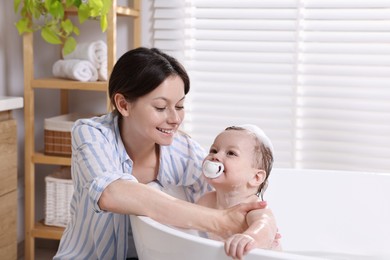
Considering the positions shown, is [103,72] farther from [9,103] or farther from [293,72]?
[293,72]

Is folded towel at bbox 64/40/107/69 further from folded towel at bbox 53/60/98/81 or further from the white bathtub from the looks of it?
the white bathtub

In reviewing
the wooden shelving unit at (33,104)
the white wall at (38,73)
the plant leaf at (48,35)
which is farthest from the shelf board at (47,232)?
the plant leaf at (48,35)

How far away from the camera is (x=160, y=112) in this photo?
1.82 m

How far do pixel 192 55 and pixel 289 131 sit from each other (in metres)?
Result: 0.55

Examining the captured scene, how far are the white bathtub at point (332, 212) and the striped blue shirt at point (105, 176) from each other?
0.43 meters

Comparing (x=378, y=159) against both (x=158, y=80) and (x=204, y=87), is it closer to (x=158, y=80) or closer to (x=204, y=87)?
(x=204, y=87)

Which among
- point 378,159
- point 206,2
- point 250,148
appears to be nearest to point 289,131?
point 378,159

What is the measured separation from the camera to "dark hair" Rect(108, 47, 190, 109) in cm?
181

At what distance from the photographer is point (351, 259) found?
7.59 ft

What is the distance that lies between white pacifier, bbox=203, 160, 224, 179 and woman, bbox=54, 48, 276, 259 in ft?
0.47

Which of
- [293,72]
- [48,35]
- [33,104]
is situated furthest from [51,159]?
[293,72]

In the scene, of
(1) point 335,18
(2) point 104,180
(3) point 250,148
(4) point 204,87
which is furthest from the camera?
(4) point 204,87

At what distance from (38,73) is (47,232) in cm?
77

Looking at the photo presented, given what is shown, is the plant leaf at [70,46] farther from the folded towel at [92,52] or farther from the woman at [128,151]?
the woman at [128,151]
